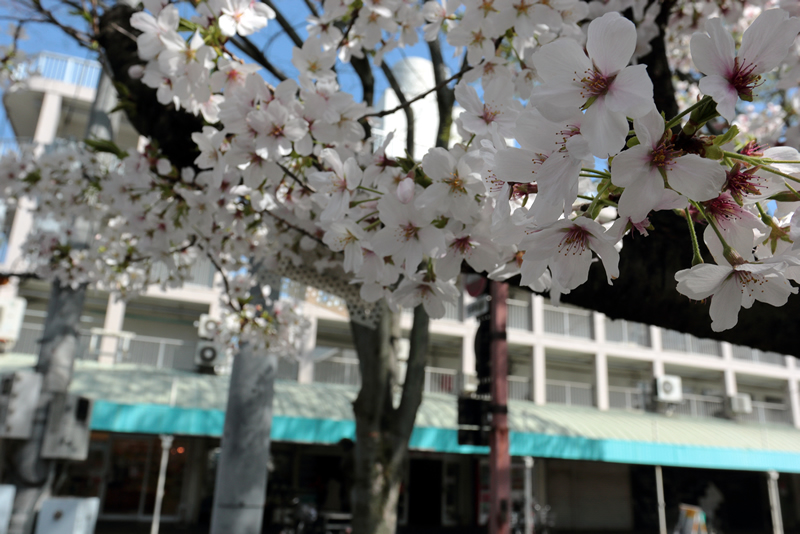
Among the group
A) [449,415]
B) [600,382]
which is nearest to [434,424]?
[449,415]

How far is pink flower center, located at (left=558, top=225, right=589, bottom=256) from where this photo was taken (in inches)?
34.2

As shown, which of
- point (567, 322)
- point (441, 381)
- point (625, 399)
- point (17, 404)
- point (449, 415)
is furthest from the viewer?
point (625, 399)

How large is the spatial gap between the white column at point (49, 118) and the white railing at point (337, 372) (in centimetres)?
908

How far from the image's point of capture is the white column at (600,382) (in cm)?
1809

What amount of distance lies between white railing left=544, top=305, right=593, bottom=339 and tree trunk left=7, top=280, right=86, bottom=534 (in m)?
15.6

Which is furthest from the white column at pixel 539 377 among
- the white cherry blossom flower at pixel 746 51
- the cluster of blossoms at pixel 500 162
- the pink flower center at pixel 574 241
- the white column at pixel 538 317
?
the white cherry blossom flower at pixel 746 51

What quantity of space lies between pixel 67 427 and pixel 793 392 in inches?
918

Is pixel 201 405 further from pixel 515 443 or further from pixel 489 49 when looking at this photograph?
pixel 489 49

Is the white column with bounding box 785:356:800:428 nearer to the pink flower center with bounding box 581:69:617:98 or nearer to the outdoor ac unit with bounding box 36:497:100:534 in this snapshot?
the outdoor ac unit with bounding box 36:497:100:534

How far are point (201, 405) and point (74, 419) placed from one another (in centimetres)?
647

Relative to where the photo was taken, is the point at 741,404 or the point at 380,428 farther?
the point at 741,404

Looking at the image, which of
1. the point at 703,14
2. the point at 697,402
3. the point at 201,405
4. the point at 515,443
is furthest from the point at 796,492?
the point at 703,14

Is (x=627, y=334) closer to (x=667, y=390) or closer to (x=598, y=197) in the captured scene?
(x=667, y=390)

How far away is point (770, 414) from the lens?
68.7 feet
